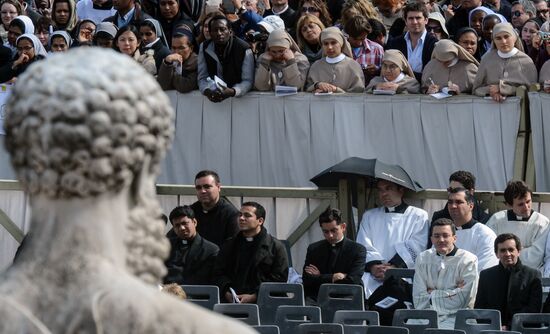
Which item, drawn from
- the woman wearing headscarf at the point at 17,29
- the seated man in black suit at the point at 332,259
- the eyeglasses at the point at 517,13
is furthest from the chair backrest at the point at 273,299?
the woman wearing headscarf at the point at 17,29

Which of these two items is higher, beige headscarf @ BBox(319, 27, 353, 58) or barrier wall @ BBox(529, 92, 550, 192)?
beige headscarf @ BBox(319, 27, 353, 58)

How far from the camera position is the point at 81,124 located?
168 centimetres

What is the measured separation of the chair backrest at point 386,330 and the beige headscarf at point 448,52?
449 cm

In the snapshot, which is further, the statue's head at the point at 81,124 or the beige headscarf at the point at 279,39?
the beige headscarf at the point at 279,39

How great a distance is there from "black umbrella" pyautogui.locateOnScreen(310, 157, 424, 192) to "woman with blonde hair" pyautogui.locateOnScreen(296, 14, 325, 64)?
2.01m

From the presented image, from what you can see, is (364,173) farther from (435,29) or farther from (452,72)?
(435,29)

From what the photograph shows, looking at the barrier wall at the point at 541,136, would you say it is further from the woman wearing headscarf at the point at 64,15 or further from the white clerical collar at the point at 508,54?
the woman wearing headscarf at the point at 64,15

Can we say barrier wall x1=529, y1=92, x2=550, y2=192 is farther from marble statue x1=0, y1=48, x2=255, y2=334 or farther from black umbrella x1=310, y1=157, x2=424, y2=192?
marble statue x1=0, y1=48, x2=255, y2=334

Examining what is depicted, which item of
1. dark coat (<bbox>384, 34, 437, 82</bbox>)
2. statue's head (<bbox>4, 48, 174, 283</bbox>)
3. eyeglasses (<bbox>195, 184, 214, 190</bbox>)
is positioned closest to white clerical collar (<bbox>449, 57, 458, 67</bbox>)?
dark coat (<bbox>384, 34, 437, 82</bbox>)

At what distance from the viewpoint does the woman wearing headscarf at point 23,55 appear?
15641mm

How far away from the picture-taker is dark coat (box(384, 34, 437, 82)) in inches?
579

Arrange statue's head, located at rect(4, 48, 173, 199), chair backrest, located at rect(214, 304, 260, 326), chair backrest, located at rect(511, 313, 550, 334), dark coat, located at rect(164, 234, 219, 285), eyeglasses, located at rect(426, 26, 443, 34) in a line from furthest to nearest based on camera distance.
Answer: eyeglasses, located at rect(426, 26, 443, 34) < dark coat, located at rect(164, 234, 219, 285) < chair backrest, located at rect(214, 304, 260, 326) < chair backrest, located at rect(511, 313, 550, 334) < statue's head, located at rect(4, 48, 173, 199)

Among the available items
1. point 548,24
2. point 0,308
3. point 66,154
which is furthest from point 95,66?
point 548,24

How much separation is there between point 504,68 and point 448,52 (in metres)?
0.57
